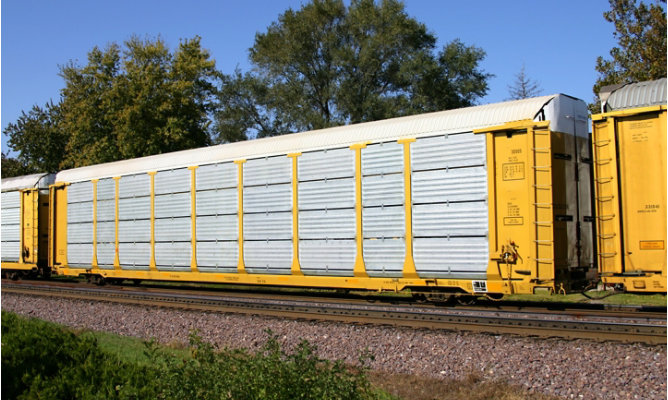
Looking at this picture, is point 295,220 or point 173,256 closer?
point 295,220

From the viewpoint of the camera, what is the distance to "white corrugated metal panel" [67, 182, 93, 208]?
19234 mm

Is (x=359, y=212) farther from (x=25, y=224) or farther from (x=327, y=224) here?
(x=25, y=224)

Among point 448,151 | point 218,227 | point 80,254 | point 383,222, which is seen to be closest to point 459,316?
point 383,222

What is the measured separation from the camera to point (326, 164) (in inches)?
525

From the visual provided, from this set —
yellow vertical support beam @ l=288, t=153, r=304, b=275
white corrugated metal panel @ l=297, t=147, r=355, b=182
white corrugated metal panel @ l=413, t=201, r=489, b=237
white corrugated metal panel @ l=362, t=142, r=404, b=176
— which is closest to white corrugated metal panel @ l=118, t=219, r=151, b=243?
yellow vertical support beam @ l=288, t=153, r=304, b=275

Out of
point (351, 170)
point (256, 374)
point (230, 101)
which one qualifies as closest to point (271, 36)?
point (230, 101)

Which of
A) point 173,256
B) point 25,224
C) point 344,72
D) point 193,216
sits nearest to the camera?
point 193,216

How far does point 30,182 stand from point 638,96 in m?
20.1

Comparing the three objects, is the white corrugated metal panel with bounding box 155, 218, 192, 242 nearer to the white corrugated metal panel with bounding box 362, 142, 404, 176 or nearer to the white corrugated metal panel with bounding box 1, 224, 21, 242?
Result: the white corrugated metal panel with bounding box 362, 142, 404, 176

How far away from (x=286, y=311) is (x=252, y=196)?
3737 millimetres

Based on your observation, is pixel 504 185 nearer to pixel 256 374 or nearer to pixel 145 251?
pixel 256 374

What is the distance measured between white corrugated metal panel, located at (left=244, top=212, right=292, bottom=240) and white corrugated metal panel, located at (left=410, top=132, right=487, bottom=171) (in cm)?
362

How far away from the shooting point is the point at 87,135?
3288 centimetres

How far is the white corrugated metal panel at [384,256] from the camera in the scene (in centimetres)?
1204
